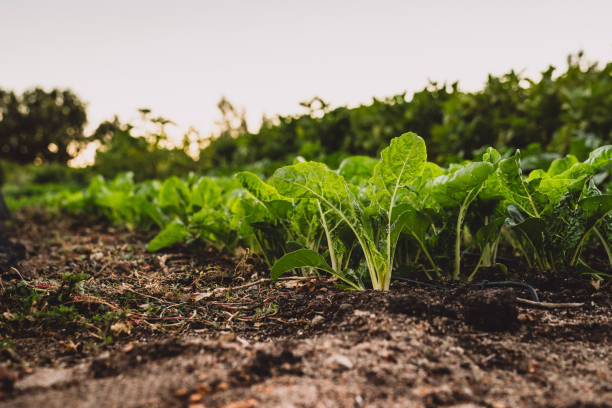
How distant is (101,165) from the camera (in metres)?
8.54

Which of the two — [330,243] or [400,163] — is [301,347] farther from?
[400,163]

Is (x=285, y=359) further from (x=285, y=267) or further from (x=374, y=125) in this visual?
(x=374, y=125)

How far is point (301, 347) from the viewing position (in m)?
1.31

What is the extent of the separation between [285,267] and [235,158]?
526cm

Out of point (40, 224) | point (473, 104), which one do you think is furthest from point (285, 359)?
point (40, 224)

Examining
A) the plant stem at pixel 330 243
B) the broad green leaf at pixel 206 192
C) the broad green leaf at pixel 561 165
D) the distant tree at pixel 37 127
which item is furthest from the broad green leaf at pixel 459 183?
the distant tree at pixel 37 127

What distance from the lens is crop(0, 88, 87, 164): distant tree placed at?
38312 millimetres

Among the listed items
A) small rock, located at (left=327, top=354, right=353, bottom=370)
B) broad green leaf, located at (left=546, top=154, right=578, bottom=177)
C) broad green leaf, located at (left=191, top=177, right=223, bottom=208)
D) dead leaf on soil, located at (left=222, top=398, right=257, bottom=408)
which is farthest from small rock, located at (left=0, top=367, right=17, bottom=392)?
broad green leaf, located at (left=546, top=154, right=578, bottom=177)

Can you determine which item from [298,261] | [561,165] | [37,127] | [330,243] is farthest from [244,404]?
[37,127]

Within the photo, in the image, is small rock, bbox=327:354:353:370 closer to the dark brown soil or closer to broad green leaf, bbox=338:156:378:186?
the dark brown soil

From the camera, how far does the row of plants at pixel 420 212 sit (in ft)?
5.60

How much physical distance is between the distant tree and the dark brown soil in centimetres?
4467

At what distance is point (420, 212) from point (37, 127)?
4608 centimetres

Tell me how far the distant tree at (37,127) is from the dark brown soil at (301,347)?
4467 cm
